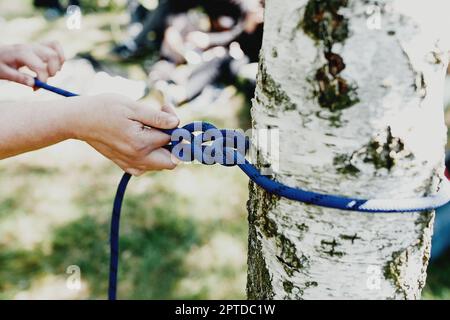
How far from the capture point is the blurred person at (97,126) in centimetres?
91

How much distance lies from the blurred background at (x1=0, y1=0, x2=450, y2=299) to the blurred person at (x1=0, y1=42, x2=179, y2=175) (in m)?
1.11

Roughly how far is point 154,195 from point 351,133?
183 centimetres

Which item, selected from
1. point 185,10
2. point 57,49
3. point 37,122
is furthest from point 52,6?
point 37,122

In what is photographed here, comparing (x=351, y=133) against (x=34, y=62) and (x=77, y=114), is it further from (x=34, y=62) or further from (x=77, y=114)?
(x=34, y=62)

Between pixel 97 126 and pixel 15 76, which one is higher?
pixel 15 76

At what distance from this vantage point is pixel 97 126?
3.04 ft

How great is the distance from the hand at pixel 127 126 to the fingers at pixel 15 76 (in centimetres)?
32

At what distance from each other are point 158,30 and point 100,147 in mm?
3139

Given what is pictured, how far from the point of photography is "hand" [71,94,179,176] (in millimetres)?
907

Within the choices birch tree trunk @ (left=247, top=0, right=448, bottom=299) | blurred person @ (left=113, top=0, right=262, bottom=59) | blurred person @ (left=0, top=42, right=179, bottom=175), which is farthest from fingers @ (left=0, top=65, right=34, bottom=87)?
blurred person @ (left=113, top=0, right=262, bottom=59)

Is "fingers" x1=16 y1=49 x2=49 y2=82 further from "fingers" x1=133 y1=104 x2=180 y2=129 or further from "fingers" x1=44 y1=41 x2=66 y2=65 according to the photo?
"fingers" x1=133 y1=104 x2=180 y2=129

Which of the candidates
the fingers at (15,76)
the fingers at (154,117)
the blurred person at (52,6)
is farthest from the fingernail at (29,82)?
the blurred person at (52,6)

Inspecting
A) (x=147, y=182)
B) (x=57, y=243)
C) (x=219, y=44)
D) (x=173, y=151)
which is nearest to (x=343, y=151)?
(x=173, y=151)

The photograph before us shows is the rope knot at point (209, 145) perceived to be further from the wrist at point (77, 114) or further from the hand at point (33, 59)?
the hand at point (33, 59)
